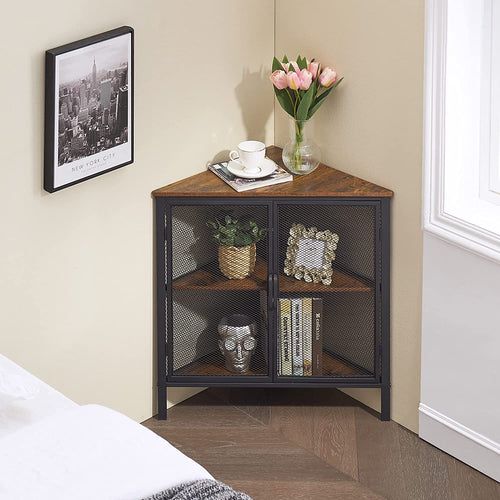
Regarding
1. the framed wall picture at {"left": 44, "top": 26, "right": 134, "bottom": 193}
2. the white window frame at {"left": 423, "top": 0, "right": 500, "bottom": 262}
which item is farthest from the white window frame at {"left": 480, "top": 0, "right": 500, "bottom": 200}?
the framed wall picture at {"left": 44, "top": 26, "right": 134, "bottom": 193}

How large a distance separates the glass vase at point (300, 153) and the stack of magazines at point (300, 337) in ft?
1.40

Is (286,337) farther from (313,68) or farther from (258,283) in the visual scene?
(313,68)

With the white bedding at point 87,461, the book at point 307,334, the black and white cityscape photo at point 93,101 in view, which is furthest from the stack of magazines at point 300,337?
the white bedding at point 87,461

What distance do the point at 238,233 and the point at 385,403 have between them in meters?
0.77

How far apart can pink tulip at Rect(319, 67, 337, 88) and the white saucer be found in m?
0.32

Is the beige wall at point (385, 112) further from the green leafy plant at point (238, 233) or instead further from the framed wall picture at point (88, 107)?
the framed wall picture at point (88, 107)

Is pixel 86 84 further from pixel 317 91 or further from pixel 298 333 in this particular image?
pixel 298 333

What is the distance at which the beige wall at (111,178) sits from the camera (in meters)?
3.13

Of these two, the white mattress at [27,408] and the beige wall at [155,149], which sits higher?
the beige wall at [155,149]

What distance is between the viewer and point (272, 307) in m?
3.71

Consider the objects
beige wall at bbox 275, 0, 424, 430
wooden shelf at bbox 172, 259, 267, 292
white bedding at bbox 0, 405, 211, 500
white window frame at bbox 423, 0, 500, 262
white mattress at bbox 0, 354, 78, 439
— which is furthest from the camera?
wooden shelf at bbox 172, 259, 267, 292

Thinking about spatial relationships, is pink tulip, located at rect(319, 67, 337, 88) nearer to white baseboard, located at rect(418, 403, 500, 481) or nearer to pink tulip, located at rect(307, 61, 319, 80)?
pink tulip, located at rect(307, 61, 319, 80)

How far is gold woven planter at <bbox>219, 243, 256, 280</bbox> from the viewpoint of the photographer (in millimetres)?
3676

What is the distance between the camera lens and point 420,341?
3.65 meters
